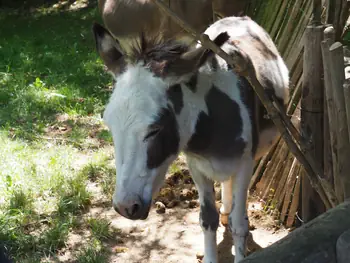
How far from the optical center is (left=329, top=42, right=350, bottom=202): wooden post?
230cm

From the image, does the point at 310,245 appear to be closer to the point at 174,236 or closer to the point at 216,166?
the point at 216,166

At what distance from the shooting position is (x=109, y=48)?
2.94 meters

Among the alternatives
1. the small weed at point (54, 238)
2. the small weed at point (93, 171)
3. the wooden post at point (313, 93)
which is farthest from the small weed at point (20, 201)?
the wooden post at point (313, 93)

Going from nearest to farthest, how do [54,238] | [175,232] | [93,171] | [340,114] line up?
[340,114] < [54,238] < [175,232] < [93,171]

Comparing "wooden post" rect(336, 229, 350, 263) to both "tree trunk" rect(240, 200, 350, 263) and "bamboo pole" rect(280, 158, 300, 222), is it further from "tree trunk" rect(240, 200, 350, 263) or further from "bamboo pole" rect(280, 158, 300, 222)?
"bamboo pole" rect(280, 158, 300, 222)

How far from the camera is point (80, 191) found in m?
4.45

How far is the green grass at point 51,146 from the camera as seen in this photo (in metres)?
3.96

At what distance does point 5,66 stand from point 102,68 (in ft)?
4.70

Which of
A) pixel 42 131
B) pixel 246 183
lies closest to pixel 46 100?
pixel 42 131

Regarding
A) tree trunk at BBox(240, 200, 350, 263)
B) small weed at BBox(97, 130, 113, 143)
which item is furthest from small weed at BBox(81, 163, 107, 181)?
tree trunk at BBox(240, 200, 350, 263)

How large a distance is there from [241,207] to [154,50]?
120cm

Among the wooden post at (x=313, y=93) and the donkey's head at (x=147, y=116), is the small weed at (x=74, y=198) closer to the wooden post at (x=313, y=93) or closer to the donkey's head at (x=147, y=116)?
the donkey's head at (x=147, y=116)

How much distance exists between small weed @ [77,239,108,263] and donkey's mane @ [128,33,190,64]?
1569 mm

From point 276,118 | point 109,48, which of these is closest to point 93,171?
point 109,48
